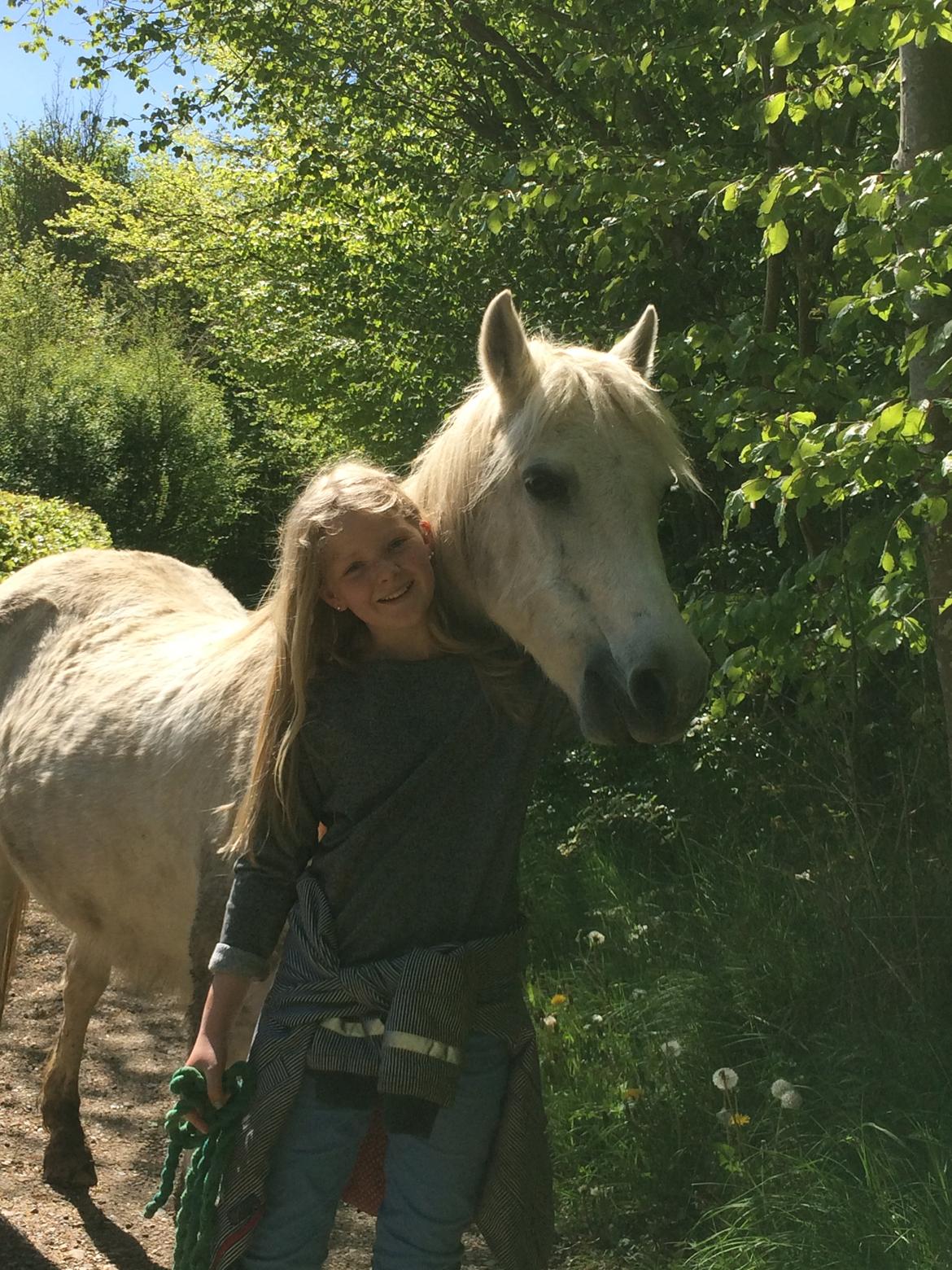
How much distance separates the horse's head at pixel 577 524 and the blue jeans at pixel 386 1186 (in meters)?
0.70

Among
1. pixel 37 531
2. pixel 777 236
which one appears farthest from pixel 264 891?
pixel 37 531

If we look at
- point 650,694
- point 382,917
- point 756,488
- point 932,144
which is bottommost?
point 382,917

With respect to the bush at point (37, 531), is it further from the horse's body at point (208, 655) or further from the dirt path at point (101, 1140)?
the horse's body at point (208, 655)

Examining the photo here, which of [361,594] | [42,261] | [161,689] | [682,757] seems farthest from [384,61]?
[42,261]

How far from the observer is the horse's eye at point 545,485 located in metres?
2.20

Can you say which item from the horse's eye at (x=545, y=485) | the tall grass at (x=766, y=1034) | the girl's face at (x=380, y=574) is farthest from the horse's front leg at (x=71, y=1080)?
the horse's eye at (x=545, y=485)

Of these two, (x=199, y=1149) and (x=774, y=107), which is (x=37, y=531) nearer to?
(x=774, y=107)

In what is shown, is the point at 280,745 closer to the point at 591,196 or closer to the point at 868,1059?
the point at 868,1059

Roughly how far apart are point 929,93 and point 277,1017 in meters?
2.73

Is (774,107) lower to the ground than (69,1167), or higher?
higher

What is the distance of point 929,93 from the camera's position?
314 centimetres

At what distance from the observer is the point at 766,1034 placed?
3.42 meters

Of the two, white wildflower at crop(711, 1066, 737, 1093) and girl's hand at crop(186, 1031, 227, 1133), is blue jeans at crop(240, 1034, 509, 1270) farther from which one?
white wildflower at crop(711, 1066, 737, 1093)

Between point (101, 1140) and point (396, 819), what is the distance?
2.50 meters
